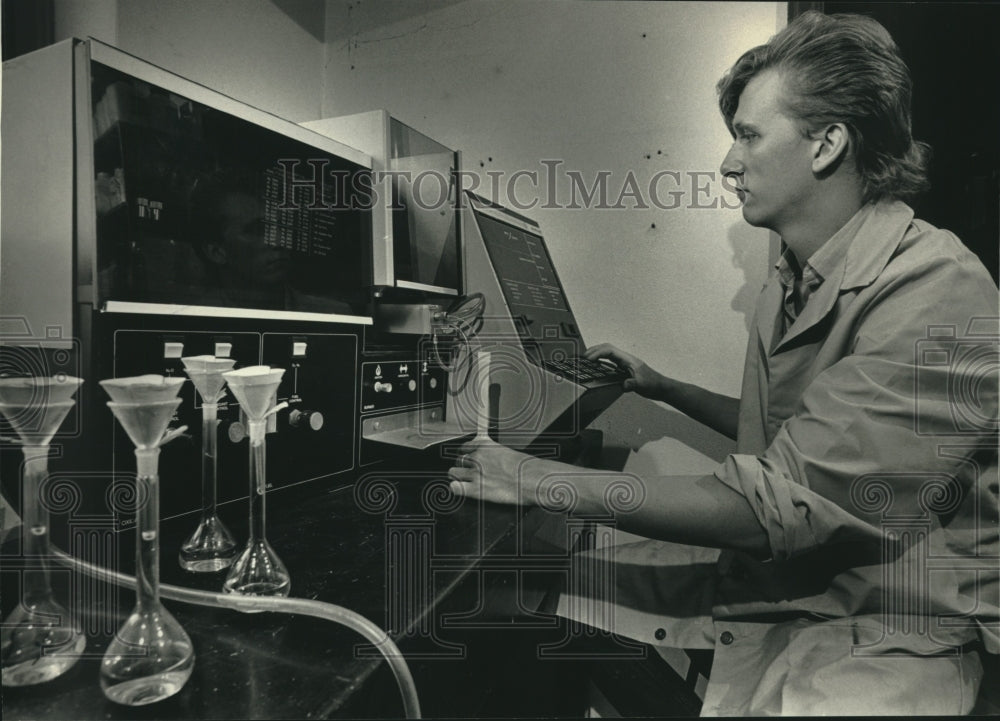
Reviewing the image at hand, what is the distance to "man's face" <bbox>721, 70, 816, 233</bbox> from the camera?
97 cm

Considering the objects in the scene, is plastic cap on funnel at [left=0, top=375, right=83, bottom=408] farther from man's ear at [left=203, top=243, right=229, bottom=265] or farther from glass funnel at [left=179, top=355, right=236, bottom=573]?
man's ear at [left=203, top=243, right=229, bottom=265]

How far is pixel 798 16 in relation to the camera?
0.98 meters

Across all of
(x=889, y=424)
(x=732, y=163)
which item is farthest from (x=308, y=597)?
(x=732, y=163)

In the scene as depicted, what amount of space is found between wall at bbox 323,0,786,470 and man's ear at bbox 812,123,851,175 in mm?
150

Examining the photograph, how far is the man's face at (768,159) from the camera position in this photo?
0.97 meters

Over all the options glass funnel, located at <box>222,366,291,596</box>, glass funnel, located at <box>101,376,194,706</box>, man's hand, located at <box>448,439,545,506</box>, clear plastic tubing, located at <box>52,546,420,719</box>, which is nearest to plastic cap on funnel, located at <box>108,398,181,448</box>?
glass funnel, located at <box>101,376,194,706</box>

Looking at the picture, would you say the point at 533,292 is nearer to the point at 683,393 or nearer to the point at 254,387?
the point at 683,393

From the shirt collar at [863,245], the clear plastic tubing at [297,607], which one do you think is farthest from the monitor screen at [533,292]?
the clear plastic tubing at [297,607]

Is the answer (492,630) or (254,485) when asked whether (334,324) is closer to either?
(254,485)

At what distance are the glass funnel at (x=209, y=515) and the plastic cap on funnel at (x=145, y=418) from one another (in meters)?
0.18

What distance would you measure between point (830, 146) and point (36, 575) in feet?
4.47

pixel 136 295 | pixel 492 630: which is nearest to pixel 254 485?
pixel 136 295

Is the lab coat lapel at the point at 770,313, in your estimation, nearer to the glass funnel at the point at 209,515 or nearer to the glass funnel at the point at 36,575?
the glass funnel at the point at 209,515

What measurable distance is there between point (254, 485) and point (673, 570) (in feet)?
3.09
